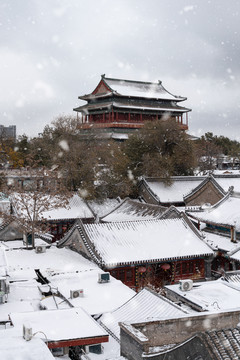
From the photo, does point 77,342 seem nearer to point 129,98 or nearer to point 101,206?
point 101,206

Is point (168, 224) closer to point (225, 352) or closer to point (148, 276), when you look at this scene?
point (148, 276)

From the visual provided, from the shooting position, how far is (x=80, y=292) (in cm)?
1599

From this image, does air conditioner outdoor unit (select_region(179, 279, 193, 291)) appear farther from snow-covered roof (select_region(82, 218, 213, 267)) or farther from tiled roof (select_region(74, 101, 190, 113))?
tiled roof (select_region(74, 101, 190, 113))

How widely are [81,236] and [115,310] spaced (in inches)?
338

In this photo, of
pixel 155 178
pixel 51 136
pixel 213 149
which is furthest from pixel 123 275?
pixel 213 149

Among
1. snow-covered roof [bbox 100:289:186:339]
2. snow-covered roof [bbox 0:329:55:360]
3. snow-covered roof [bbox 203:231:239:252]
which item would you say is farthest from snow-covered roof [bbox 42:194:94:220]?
snow-covered roof [bbox 0:329:55:360]

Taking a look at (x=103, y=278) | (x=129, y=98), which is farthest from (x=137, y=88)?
(x=103, y=278)

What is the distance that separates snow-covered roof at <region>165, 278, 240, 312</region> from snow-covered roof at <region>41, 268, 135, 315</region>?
213cm

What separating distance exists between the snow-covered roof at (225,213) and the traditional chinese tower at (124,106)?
85.1 feet

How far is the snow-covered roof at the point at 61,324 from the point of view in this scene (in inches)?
404

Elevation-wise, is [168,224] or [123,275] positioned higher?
[168,224]

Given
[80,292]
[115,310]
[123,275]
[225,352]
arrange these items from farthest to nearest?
[123,275], [80,292], [115,310], [225,352]

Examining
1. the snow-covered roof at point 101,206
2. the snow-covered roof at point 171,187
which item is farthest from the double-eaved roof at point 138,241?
the snow-covered roof at point 171,187

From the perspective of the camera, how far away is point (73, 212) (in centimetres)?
3488
